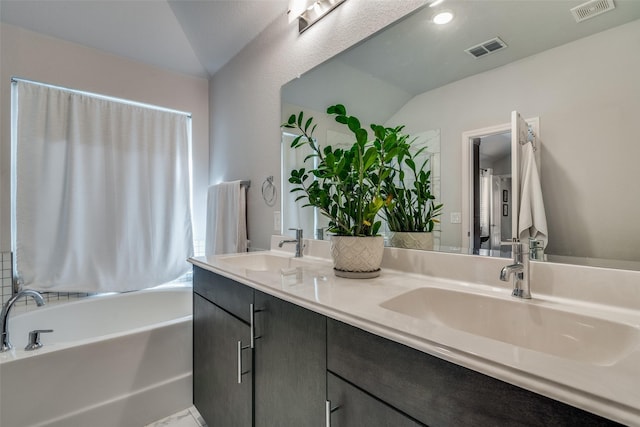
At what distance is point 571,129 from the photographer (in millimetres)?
840

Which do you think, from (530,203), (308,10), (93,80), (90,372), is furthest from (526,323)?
(93,80)

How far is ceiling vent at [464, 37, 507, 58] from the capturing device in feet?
3.22

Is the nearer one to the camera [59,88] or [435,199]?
[435,199]

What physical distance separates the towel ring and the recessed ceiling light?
123cm

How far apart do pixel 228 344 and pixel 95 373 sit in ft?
2.86

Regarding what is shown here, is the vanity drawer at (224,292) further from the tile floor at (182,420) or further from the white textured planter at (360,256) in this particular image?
the tile floor at (182,420)

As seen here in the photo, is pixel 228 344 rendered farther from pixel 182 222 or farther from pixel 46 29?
pixel 46 29

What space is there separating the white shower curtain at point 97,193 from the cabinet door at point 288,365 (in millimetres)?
1869

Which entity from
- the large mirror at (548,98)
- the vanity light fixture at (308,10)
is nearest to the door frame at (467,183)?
the large mirror at (548,98)

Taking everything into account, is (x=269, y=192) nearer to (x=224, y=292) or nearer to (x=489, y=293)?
(x=224, y=292)

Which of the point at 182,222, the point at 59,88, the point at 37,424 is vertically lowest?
the point at 37,424

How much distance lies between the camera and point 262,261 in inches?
68.2

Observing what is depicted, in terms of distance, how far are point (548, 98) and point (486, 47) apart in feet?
0.95

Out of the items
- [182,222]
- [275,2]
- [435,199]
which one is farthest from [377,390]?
[182,222]
